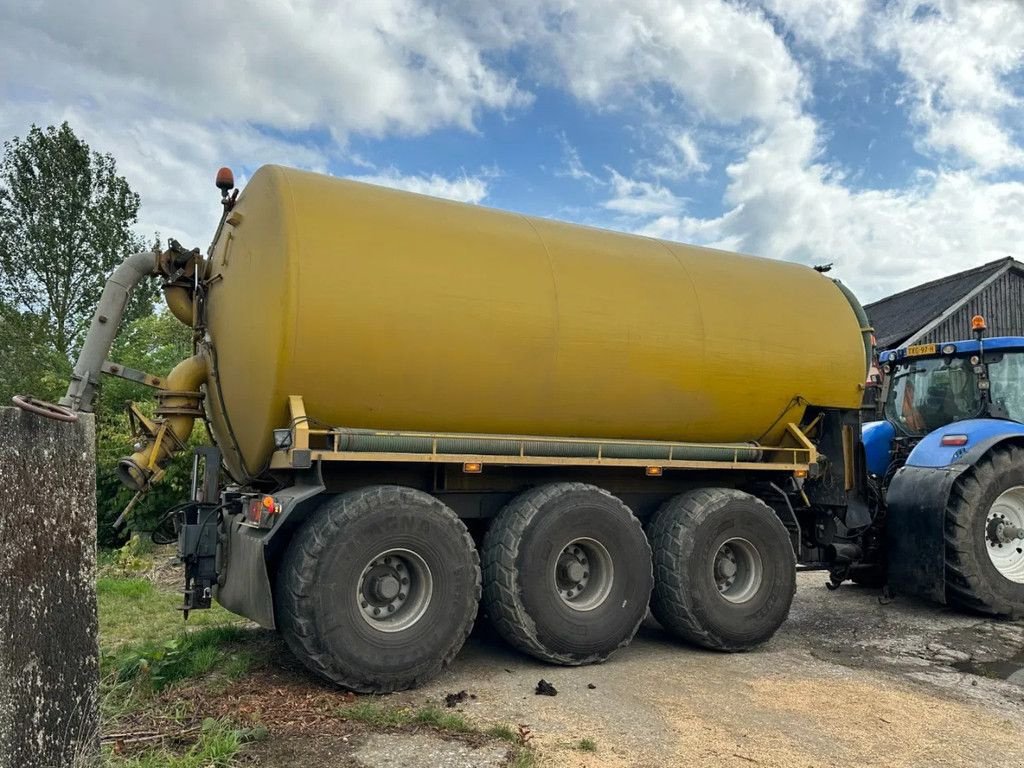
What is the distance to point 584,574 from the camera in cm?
641

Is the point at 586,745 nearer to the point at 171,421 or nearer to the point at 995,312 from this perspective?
the point at 171,421

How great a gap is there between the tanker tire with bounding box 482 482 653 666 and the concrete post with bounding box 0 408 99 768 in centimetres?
306

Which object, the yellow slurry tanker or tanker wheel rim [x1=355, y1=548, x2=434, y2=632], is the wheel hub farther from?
tanker wheel rim [x1=355, y1=548, x2=434, y2=632]

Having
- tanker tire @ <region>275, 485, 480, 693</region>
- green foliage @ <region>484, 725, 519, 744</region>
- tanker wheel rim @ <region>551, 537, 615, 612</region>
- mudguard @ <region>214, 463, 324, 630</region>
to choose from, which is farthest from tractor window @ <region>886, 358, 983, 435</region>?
mudguard @ <region>214, 463, 324, 630</region>

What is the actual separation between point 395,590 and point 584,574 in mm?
1601

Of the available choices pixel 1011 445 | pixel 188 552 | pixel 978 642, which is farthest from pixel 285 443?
pixel 1011 445

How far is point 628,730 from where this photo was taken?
4.70 metres

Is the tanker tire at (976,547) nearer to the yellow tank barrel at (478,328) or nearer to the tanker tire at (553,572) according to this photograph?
the yellow tank barrel at (478,328)

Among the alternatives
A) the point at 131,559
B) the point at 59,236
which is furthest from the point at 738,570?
the point at 59,236

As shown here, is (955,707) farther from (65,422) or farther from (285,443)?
(65,422)

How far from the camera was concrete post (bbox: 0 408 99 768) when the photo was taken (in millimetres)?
3154

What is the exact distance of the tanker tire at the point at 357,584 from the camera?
5.21 m

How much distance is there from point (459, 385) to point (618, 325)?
1484mm

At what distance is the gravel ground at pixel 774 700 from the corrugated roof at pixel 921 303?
1512cm
